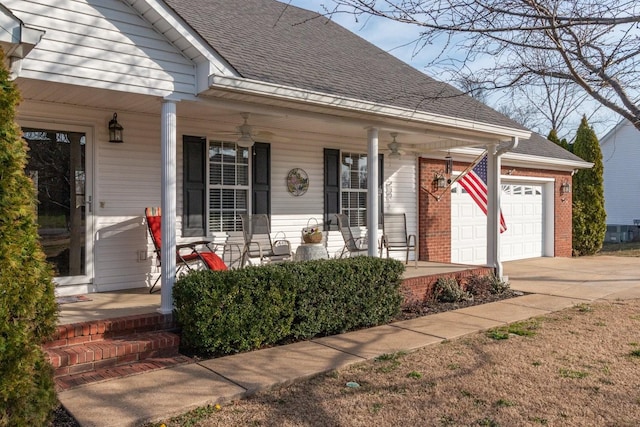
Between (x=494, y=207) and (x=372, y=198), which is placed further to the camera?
(x=494, y=207)

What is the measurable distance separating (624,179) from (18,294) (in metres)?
25.7

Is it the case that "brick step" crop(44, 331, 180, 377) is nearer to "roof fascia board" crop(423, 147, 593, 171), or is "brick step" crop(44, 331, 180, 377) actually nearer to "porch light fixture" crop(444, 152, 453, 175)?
"roof fascia board" crop(423, 147, 593, 171)

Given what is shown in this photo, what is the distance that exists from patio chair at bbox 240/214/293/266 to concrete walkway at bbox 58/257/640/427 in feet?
6.87

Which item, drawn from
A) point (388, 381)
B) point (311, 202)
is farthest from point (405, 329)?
point (311, 202)

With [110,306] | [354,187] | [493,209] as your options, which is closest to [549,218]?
[493,209]

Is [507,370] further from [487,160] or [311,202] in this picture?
[487,160]

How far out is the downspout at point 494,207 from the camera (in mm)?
9141

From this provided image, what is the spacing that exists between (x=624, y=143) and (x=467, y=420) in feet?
78.6

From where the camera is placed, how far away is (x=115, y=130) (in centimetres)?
666

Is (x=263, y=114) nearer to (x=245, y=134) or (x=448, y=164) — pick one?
(x=245, y=134)

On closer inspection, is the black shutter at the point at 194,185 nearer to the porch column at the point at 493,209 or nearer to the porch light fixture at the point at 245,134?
the porch light fixture at the point at 245,134

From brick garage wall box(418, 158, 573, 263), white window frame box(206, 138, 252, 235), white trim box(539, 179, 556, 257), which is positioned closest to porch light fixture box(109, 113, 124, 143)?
white window frame box(206, 138, 252, 235)

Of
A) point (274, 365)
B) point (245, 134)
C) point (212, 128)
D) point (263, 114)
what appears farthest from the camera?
point (212, 128)

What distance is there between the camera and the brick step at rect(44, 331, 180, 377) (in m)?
4.48
